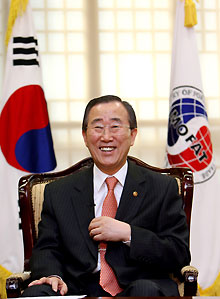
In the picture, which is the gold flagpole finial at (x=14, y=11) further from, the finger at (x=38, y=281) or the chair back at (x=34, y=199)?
the finger at (x=38, y=281)

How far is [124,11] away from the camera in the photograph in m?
4.12

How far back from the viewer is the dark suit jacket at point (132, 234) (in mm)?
2082

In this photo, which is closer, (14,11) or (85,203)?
(85,203)

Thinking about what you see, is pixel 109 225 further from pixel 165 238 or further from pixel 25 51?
pixel 25 51

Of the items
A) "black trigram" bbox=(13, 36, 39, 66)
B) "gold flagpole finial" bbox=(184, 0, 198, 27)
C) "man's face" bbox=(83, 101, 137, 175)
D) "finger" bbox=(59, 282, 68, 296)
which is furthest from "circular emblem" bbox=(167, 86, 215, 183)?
"finger" bbox=(59, 282, 68, 296)

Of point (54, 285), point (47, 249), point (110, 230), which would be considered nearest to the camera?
point (54, 285)

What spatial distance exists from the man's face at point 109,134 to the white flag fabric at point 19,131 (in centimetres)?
138

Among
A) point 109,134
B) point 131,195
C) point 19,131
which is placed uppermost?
point 109,134

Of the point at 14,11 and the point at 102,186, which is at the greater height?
the point at 14,11

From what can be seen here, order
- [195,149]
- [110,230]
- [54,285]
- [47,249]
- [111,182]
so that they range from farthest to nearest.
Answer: [195,149] < [111,182] < [47,249] < [110,230] < [54,285]

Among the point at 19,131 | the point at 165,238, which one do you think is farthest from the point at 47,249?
the point at 19,131

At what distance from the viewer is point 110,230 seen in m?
2.06

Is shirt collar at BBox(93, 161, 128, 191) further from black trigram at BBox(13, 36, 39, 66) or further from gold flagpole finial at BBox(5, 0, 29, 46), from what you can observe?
gold flagpole finial at BBox(5, 0, 29, 46)

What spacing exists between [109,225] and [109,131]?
443 millimetres
